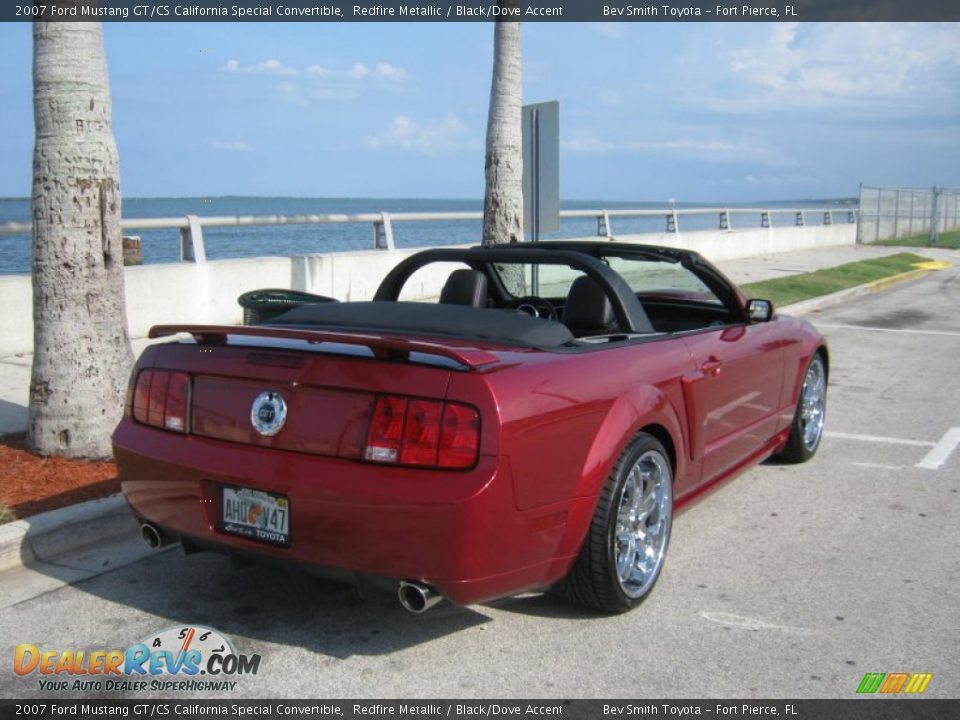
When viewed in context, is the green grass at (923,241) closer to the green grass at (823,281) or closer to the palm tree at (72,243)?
the green grass at (823,281)

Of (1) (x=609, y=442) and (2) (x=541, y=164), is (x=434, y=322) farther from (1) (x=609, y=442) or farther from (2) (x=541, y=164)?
(2) (x=541, y=164)

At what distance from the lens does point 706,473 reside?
4.91 meters

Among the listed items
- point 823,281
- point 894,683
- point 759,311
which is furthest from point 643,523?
point 823,281

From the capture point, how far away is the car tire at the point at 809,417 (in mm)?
6371

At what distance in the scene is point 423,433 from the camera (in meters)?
3.41

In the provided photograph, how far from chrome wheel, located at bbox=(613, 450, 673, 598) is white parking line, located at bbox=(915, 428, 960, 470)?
9.72ft

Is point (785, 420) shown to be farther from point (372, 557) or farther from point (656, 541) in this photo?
point (372, 557)

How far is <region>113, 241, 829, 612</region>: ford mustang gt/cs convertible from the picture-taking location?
3391mm

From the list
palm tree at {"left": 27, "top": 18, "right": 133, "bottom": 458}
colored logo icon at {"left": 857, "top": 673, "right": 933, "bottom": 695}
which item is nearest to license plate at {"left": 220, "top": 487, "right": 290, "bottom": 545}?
colored logo icon at {"left": 857, "top": 673, "right": 933, "bottom": 695}

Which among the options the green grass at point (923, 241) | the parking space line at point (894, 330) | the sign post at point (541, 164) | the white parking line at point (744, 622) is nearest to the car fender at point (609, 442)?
the white parking line at point (744, 622)

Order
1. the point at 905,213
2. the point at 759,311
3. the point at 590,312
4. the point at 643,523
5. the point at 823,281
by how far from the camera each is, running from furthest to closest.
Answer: the point at 905,213, the point at 823,281, the point at 759,311, the point at 590,312, the point at 643,523

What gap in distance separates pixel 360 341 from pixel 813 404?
3984mm

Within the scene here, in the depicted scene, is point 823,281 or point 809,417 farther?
point 823,281
